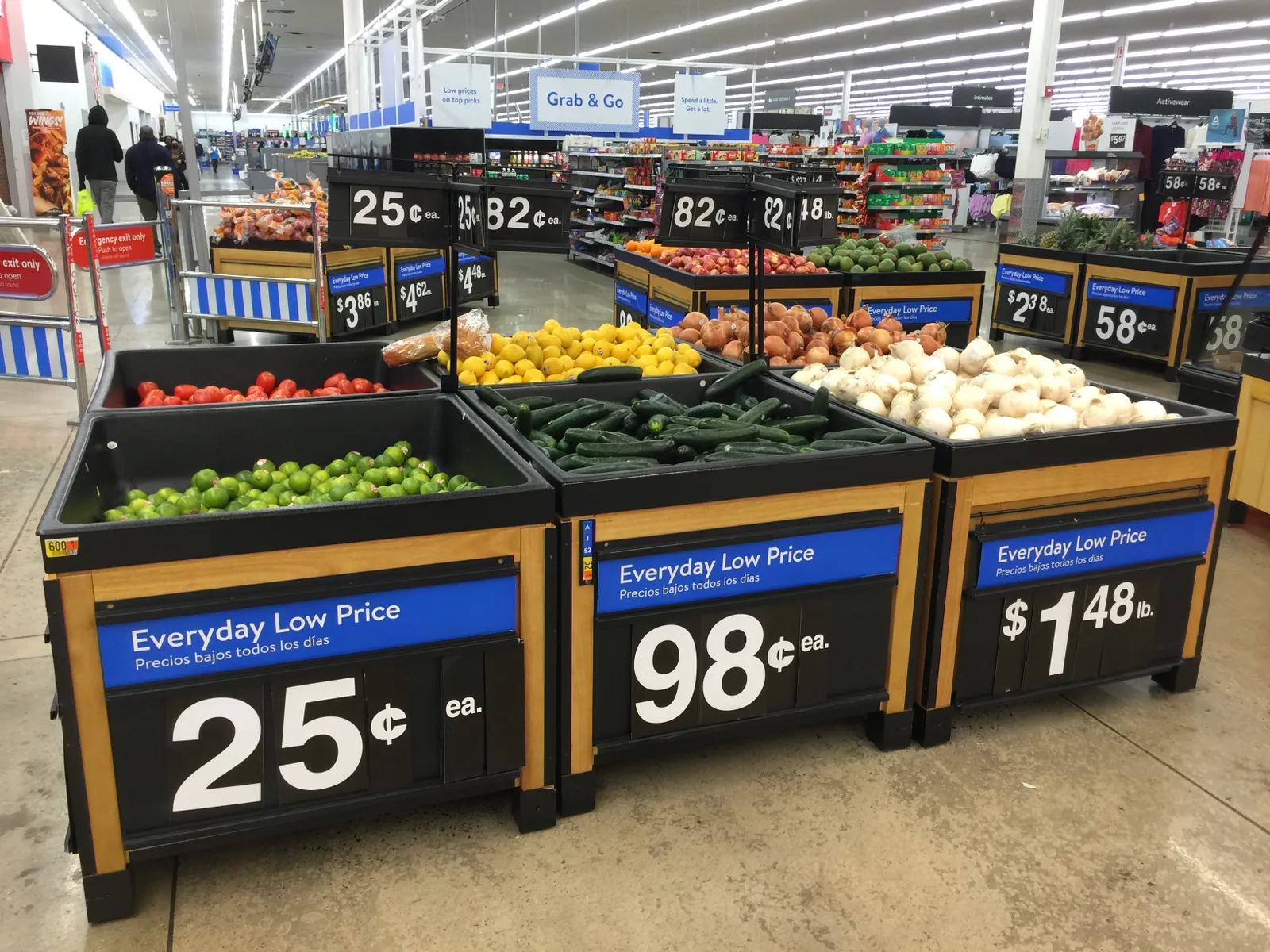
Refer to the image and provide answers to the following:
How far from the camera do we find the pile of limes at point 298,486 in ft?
8.21

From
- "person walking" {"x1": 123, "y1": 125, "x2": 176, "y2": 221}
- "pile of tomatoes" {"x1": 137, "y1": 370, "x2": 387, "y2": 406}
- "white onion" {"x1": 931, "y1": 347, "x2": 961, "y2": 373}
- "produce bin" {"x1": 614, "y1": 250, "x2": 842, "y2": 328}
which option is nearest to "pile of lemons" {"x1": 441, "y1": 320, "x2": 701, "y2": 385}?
"pile of tomatoes" {"x1": 137, "y1": 370, "x2": 387, "y2": 406}

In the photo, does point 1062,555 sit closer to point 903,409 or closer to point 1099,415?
point 1099,415

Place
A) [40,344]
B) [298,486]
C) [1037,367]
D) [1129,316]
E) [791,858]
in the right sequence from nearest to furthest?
[791,858], [298,486], [1037,367], [40,344], [1129,316]

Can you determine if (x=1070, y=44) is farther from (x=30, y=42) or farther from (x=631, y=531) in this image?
(x=631, y=531)

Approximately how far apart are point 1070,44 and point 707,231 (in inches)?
1086

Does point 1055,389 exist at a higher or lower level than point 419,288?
higher

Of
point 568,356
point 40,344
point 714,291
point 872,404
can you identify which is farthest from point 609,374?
point 40,344

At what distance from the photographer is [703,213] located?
11.7ft

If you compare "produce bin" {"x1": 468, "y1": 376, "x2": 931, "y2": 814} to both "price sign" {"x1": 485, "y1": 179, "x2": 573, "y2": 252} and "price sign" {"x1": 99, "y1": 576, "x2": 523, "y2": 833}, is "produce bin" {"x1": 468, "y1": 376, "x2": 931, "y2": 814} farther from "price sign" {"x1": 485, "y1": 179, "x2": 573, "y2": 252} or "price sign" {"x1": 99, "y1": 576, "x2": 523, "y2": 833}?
"price sign" {"x1": 485, "y1": 179, "x2": 573, "y2": 252}

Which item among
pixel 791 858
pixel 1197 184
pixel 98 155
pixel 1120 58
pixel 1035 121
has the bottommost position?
pixel 791 858

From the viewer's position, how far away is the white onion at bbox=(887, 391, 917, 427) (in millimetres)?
3088

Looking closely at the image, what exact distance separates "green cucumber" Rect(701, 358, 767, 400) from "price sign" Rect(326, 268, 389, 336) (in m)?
5.55

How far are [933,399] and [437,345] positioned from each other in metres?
1.80

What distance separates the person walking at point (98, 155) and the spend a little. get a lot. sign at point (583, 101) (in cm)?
631
